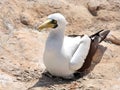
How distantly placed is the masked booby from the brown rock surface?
0.19 meters

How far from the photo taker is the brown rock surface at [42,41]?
6832 mm

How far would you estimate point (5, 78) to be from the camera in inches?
269

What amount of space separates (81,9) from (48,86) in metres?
2.86

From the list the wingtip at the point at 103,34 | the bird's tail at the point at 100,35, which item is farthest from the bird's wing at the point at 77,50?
the wingtip at the point at 103,34

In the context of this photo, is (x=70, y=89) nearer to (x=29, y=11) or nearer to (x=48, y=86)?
(x=48, y=86)

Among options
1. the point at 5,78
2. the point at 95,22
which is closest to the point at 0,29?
the point at 5,78

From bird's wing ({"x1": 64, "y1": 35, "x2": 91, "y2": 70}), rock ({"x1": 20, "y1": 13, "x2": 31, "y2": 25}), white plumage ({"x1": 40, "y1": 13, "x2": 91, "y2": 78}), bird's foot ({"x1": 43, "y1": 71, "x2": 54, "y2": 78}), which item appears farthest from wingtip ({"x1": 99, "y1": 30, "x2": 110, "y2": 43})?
rock ({"x1": 20, "y1": 13, "x2": 31, "y2": 25})

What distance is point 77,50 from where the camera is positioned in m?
7.02

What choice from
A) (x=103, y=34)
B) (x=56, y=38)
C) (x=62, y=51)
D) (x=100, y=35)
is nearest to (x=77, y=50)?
(x=62, y=51)

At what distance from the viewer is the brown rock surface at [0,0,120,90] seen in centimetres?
683

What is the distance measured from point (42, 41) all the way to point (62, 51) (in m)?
1.22

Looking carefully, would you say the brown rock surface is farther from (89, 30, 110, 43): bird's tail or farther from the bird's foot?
(89, 30, 110, 43): bird's tail

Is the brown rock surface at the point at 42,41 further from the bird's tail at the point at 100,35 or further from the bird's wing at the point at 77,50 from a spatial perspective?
the bird's wing at the point at 77,50

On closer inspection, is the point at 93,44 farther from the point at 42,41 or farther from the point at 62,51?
the point at 42,41
